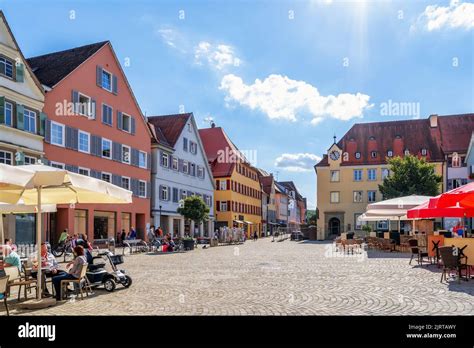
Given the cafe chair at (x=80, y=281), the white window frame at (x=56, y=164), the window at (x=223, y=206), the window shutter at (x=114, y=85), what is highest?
the window shutter at (x=114, y=85)

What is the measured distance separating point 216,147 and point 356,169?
19.1m

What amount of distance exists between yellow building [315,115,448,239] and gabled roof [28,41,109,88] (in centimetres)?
3320

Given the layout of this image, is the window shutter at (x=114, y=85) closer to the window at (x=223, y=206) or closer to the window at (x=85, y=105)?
the window at (x=85, y=105)

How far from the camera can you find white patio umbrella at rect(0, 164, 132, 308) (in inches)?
353

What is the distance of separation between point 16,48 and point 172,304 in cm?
2244

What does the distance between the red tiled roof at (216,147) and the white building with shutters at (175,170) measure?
7.31m

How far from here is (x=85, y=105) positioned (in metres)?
32.8

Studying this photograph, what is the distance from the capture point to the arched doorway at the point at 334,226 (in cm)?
5894

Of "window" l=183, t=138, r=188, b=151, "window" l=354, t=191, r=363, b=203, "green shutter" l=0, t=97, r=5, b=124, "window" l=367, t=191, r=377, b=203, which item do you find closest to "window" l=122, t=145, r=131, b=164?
"window" l=183, t=138, r=188, b=151

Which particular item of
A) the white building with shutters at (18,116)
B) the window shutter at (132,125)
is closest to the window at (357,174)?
the window shutter at (132,125)

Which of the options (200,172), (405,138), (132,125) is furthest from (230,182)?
(132,125)

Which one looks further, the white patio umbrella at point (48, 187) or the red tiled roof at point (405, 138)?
the red tiled roof at point (405, 138)

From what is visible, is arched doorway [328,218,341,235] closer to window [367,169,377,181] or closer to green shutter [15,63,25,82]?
window [367,169,377,181]

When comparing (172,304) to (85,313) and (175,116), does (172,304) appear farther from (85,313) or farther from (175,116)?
(175,116)
